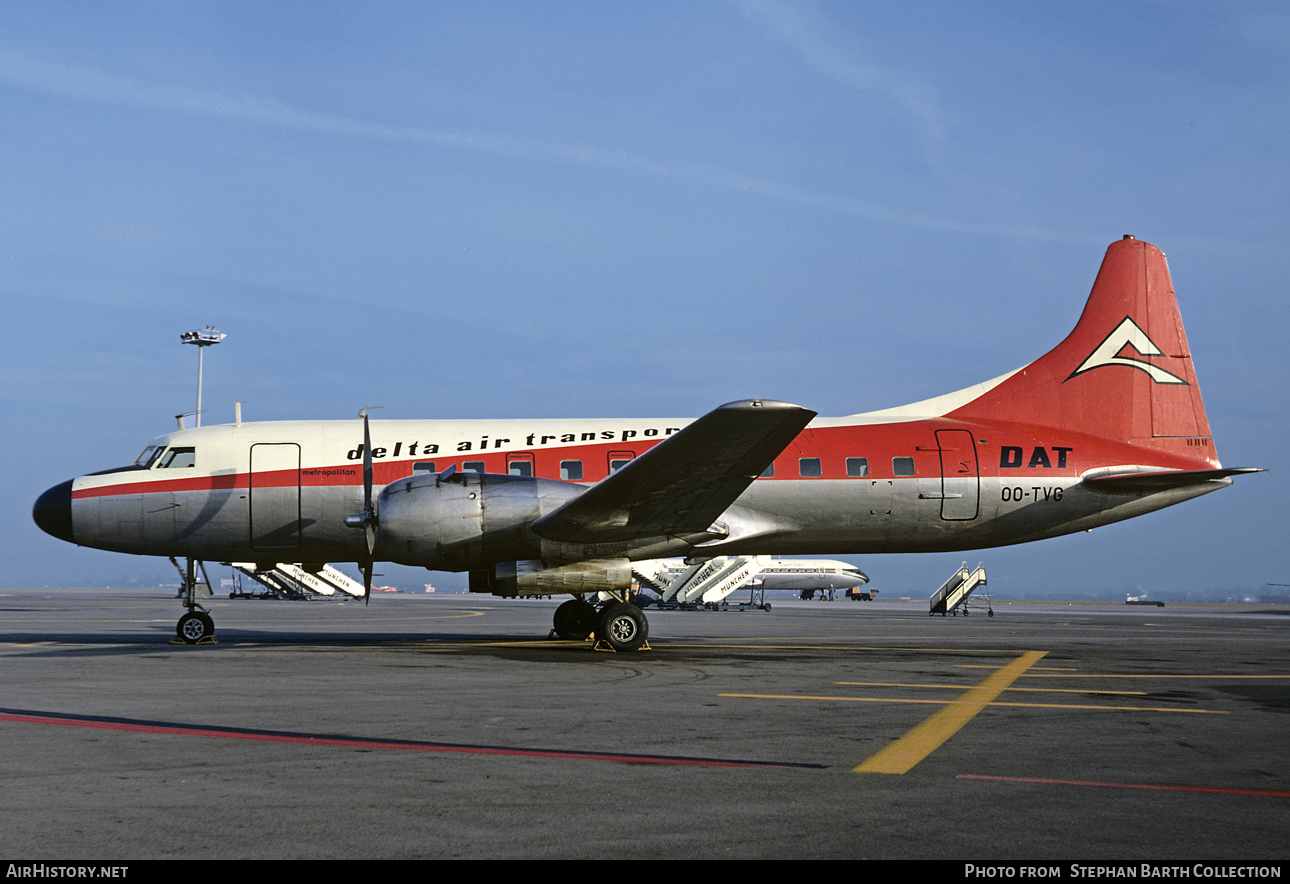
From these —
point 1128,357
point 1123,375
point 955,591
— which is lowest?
point 955,591

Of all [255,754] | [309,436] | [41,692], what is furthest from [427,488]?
[255,754]

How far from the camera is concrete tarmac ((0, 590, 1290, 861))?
16.4ft

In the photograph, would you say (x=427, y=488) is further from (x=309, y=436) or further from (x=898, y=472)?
(x=898, y=472)

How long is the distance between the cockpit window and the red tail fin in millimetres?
16111

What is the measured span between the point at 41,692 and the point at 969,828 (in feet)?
34.6

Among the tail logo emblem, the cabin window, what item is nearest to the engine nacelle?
the cabin window

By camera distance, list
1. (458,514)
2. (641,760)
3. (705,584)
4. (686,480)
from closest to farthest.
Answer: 1. (641,760)
2. (686,480)
3. (458,514)
4. (705,584)

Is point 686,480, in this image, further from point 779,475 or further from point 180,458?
point 180,458

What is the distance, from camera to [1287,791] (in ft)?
20.3

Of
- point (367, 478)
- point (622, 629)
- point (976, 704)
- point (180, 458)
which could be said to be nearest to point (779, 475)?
point (622, 629)

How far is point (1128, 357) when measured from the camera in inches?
812

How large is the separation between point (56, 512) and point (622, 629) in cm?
1144

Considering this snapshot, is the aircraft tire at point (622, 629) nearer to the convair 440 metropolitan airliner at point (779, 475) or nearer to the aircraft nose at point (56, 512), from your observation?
the convair 440 metropolitan airliner at point (779, 475)

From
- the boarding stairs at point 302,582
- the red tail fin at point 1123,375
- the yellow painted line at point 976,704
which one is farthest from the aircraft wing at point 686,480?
the boarding stairs at point 302,582
